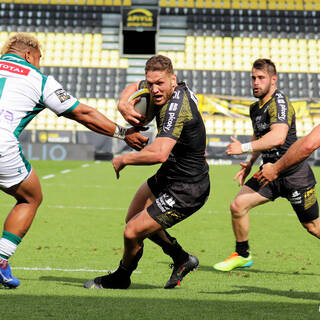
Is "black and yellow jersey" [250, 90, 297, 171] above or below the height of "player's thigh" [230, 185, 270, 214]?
above

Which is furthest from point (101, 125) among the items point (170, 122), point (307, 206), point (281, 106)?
point (307, 206)

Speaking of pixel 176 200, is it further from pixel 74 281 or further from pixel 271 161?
pixel 271 161

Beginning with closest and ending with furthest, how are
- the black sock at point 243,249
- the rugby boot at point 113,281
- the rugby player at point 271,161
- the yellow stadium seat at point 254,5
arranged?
the rugby boot at point 113,281
the rugby player at point 271,161
the black sock at point 243,249
the yellow stadium seat at point 254,5

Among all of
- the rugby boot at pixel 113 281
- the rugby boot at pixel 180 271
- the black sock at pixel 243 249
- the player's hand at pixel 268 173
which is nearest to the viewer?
the player's hand at pixel 268 173

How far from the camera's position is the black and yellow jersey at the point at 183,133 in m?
Result: 4.95

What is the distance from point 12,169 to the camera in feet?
16.2

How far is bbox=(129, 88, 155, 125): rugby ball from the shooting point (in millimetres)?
5375

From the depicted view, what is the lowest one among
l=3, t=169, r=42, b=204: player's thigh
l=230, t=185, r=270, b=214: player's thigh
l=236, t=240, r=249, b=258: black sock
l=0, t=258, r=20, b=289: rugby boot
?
l=236, t=240, r=249, b=258: black sock

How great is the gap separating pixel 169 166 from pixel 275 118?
1.60 m

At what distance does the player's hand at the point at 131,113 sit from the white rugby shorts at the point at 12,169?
0.92 meters

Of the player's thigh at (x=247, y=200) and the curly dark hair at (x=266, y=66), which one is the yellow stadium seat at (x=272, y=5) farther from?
the player's thigh at (x=247, y=200)

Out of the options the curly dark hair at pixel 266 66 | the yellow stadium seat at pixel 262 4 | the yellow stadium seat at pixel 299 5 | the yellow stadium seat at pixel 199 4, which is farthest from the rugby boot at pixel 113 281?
the yellow stadium seat at pixel 299 5

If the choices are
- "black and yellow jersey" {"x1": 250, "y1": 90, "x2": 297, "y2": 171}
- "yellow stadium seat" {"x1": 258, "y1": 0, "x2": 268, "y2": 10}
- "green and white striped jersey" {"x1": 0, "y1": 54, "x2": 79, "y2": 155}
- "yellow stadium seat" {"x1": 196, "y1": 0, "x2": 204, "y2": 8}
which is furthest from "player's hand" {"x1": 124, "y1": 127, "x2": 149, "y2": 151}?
"yellow stadium seat" {"x1": 258, "y1": 0, "x2": 268, "y2": 10}

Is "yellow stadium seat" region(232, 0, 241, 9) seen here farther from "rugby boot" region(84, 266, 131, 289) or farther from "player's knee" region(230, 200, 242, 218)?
"rugby boot" region(84, 266, 131, 289)
